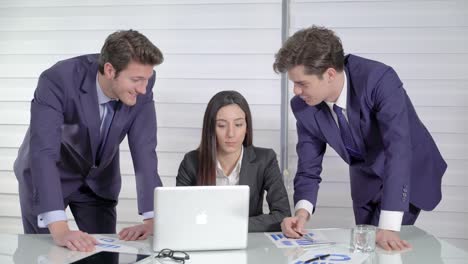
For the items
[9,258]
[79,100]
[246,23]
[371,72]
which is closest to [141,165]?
[79,100]

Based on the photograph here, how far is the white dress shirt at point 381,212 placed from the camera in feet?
6.56

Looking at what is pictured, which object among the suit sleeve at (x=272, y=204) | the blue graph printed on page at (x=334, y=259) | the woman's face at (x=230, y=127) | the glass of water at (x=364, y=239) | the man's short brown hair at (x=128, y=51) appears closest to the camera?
the blue graph printed on page at (x=334, y=259)

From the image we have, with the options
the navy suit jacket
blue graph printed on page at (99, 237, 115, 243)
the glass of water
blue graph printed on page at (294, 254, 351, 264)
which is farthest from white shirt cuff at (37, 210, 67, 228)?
the glass of water

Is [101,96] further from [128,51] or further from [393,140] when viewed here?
[393,140]

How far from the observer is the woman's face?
2594 millimetres

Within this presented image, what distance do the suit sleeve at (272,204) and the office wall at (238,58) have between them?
2.45ft

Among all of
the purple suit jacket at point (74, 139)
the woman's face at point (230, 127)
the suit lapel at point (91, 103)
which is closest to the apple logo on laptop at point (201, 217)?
the purple suit jacket at point (74, 139)

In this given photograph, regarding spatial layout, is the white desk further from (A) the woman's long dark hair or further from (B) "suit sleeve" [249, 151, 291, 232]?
(A) the woman's long dark hair

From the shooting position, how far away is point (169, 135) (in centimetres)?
348

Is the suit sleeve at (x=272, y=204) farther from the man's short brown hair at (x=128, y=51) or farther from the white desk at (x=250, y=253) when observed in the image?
the man's short brown hair at (x=128, y=51)

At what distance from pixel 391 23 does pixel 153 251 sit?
2.03 metres

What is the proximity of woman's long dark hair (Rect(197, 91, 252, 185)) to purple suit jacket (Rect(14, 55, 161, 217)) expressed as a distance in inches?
12.8

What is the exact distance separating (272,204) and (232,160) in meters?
0.27

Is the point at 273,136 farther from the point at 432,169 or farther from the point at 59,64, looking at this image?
the point at 59,64
